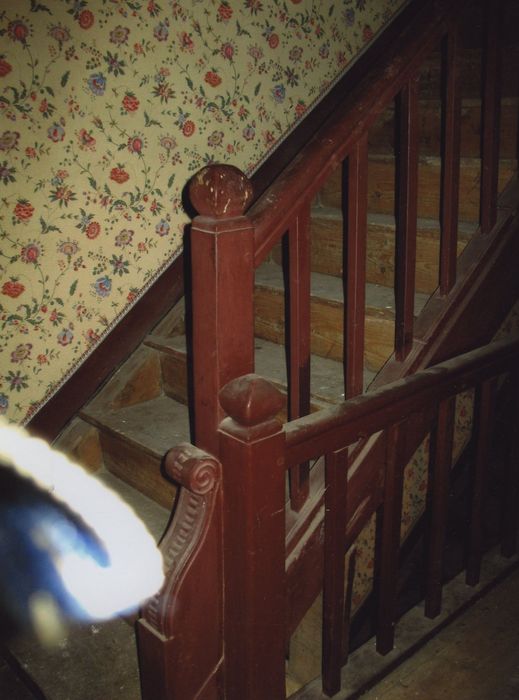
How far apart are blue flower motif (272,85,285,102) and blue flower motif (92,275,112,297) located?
92 centimetres

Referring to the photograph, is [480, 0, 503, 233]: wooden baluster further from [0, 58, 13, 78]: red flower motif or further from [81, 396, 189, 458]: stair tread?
[0, 58, 13, 78]: red flower motif

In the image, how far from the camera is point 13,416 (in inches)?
75.2

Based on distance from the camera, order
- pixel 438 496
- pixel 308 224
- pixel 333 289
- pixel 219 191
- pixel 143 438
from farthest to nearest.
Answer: pixel 333 289, pixel 143 438, pixel 438 496, pixel 308 224, pixel 219 191

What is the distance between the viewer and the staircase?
70.1 inches

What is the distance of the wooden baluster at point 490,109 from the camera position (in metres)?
1.35

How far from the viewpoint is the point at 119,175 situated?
1.91 metres

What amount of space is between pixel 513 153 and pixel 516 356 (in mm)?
856

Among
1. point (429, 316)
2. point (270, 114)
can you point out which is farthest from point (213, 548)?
point (270, 114)

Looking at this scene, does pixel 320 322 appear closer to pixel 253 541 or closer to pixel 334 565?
pixel 334 565

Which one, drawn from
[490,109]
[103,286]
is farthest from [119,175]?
[490,109]

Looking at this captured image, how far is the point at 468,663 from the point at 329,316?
39.0 inches

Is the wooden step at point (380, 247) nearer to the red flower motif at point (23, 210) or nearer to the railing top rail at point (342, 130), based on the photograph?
the railing top rail at point (342, 130)

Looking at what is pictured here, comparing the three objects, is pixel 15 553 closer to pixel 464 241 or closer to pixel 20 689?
pixel 20 689

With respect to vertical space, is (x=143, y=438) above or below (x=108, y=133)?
below
